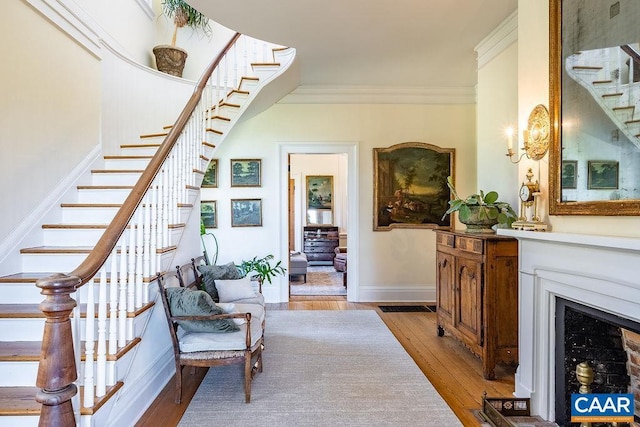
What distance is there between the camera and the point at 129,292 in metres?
2.19

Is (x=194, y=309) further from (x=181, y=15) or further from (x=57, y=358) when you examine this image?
(x=181, y=15)

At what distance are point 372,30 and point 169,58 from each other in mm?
2981

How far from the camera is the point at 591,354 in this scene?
212 centimetres

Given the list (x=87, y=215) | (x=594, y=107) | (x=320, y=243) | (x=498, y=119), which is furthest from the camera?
(x=320, y=243)

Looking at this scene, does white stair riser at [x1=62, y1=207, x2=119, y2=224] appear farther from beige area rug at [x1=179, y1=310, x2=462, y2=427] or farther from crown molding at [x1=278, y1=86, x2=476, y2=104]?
crown molding at [x1=278, y1=86, x2=476, y2=104]

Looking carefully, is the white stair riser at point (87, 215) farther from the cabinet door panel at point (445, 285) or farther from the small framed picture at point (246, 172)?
the cabinet door panel at point (445, 285)

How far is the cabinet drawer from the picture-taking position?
115 inches

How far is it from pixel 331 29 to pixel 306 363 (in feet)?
10.0

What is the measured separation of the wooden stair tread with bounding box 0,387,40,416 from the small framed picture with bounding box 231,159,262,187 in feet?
11.9

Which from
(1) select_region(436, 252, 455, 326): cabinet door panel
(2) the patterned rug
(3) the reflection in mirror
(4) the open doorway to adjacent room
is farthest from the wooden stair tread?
(3) the reflection in mirror

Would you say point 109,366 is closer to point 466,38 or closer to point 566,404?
point 566,404

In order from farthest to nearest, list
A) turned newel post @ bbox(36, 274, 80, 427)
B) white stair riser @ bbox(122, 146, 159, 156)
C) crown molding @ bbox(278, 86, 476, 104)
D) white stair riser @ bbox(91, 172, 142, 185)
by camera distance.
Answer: crown molding @ bbox(278, 86, 476, 104), white stair riser @ bbox(122, 146, 159, 156), white stair riser @ bbox(91, 172, 142, 185), turned newel post @ bbox(36, 274, 80, 427)

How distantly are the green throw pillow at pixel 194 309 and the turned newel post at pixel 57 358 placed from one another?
1.06 metres

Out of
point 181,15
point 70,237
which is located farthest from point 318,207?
point 70,237
